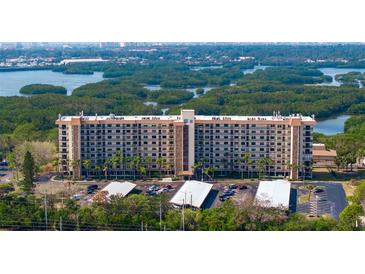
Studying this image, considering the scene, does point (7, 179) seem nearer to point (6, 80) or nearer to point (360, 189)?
point (360, 189)

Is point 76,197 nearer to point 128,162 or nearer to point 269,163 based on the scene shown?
point 128,162

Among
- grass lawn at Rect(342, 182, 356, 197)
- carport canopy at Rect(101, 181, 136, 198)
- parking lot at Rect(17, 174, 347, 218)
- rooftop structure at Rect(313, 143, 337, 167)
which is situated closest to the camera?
parking lot at Rect(17, 174, 347, 218)

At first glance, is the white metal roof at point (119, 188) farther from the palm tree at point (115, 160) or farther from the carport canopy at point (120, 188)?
the palm tree at point (115, 160)

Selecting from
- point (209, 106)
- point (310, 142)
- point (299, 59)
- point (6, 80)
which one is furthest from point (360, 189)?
point (299, 59)

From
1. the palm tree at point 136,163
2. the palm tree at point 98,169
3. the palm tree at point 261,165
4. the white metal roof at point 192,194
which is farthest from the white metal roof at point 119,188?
the palm tree at point 261,165

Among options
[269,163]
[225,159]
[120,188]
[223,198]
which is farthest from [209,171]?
[120,188]

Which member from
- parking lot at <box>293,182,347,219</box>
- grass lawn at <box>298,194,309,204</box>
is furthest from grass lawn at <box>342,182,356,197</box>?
grass lawn at <box>298,194,309,204</box>

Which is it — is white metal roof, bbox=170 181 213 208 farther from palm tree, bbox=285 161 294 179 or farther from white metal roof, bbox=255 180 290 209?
palm tree, bbox=285 161 294 179

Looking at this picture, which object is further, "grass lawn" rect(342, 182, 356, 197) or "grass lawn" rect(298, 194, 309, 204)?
"grass lawn" rect(342, 182, 356, 197)
